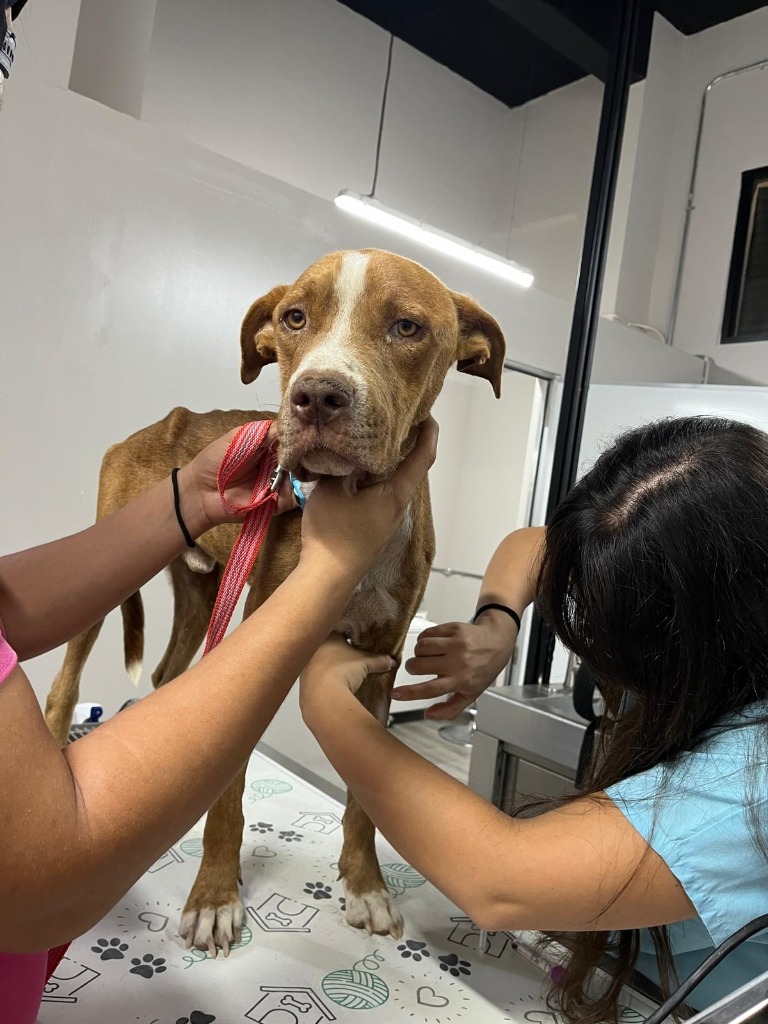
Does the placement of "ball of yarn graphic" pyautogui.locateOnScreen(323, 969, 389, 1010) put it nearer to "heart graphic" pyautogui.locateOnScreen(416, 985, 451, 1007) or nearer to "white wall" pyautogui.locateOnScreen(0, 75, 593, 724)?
"heart graphic" pyautogui.locateOnScreen(416, 985, 451, 1007)

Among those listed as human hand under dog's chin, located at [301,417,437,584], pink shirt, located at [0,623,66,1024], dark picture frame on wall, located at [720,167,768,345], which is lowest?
pink shirt, located at [0,623,66,1024]

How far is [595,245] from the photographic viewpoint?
1678mm

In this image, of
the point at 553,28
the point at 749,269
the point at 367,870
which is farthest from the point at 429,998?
the point at 553,28

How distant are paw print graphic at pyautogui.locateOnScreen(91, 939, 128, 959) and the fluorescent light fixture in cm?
215

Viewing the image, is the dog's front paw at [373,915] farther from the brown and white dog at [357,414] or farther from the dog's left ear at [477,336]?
the dog's left ear at [477,336]

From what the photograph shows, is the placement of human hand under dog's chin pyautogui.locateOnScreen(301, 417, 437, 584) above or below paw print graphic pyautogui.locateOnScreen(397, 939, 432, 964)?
above

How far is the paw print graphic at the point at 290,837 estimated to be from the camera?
134cm

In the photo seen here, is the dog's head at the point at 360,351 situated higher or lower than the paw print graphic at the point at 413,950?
higher

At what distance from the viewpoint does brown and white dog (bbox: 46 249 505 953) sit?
2.68 ft

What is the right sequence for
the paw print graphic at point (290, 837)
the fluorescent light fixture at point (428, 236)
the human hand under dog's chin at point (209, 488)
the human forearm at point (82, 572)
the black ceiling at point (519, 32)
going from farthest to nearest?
the black ceiling at point (519, 32)
the fluorescent light fixture at point (428, 236)
the paw print graphic at point (290, 837)
the human hand under dog's chin at point (209, 488)
the human forearm at point (82, 572)

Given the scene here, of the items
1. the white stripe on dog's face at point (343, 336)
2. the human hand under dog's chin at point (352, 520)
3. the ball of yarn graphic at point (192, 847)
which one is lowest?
the ball of yarn graphic at point (192, 847)

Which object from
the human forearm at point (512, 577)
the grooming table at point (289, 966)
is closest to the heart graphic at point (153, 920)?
the grooming table at point (289, 966)

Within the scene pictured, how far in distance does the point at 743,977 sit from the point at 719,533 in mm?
487

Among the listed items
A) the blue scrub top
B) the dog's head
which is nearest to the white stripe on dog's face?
the dog's head
